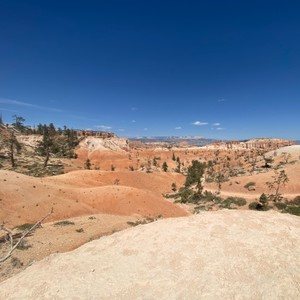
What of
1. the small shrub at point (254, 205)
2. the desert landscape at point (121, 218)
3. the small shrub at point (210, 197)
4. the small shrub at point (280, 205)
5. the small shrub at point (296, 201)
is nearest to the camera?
the desert landscape at point (121, 218)

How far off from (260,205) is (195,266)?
1642 inches

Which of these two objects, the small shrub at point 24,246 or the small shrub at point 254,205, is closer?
the small shrub at point 24,246

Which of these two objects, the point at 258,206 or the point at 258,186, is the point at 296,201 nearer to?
the point at 258,206

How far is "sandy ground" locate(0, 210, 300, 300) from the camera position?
10.0 m

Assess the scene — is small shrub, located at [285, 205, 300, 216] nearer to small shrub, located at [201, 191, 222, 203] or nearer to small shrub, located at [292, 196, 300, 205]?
small shrub, located at [292, 196, 300, 205]

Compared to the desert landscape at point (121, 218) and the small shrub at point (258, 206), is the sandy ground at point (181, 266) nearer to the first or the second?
the desert landscape at point (121, 218)

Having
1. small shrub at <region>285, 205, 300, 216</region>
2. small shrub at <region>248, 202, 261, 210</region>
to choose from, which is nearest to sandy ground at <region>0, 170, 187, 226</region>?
small shrub at <region>248, 202, 261, 210</region>

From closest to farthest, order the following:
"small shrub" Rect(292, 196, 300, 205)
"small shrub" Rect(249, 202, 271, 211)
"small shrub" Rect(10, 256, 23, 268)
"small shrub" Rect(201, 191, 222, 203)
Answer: "small shrub" Rect(10, 256, 23, 268)
"small shrub" Rect(249, 202, 271, 211)
"small shrub" Rect(292, 196, 300, 205)
"small shrub" Rect(201, 191, 222, 203)

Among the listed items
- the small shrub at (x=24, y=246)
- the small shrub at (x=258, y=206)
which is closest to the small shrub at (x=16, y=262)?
the small shrub at (x=24, y=246)

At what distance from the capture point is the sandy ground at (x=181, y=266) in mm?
10039

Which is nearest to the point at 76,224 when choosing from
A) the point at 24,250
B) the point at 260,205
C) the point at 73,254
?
the point at 24,250

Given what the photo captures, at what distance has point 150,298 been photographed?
973cm

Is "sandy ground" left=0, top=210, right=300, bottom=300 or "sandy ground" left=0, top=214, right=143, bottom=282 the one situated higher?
"sandy ground" left=0, top=210, right=300, bottom=300

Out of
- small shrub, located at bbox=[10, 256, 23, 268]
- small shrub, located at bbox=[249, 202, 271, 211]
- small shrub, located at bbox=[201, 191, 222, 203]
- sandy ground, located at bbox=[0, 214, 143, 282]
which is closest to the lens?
small shrub, located at bbox=[10, 256, 23, 268]
